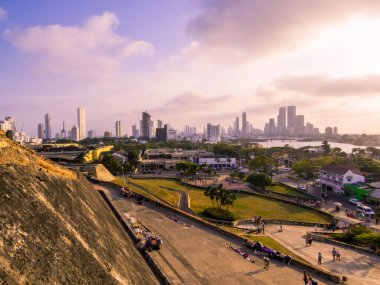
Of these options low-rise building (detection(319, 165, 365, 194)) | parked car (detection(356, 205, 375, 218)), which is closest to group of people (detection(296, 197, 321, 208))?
parked car (detection(356, 205, 375, 218))

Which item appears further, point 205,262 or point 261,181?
point 261,181

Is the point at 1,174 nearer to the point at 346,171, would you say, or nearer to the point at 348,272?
the point at 348,272

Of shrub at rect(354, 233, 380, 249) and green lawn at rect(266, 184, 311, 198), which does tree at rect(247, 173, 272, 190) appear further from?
shrub at rect(354, 233, 380, 249)

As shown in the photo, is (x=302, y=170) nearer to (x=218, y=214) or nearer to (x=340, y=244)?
(x=218, y=214)

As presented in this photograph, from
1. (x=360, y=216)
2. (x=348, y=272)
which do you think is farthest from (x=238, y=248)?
(x=360, y=216)

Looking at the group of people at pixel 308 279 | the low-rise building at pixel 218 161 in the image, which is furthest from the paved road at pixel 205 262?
the low-rise building at pixel 218 161

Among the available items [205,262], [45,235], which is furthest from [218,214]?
[45,235]

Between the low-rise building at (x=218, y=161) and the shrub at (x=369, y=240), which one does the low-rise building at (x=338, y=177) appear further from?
the low-rise building at (x=218, y=161)
